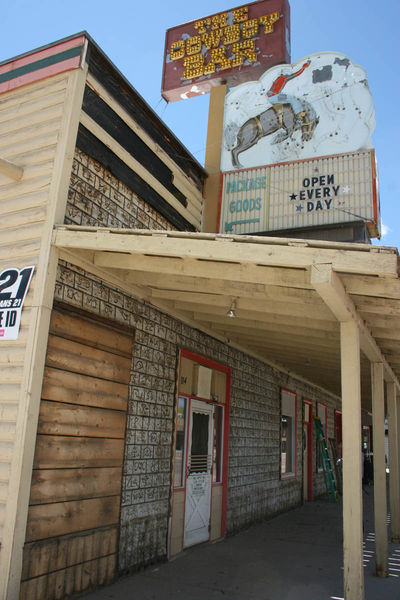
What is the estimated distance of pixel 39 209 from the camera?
5.03 meters

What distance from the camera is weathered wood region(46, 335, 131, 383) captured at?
189 inches

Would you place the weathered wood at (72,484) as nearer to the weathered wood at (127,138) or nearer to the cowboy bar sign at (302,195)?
the weathered wood at (127,138)

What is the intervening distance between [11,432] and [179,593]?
104 inches

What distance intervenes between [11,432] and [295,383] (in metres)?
9.90

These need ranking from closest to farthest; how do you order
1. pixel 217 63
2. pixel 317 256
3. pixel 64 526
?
pixel 317 256 → pixel 64 526 → pixel 217 63

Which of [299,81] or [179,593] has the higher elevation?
[299,81]

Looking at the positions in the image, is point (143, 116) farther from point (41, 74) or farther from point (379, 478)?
point (379, 478)

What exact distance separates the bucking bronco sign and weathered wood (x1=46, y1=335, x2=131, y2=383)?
502 cm

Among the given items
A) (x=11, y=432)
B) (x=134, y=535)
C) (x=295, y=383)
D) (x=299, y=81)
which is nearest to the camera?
(x=11, y=432)

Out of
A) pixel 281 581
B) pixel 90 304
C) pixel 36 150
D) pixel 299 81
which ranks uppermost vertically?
pixel 299 81

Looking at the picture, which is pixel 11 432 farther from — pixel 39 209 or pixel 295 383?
pixel 295 383

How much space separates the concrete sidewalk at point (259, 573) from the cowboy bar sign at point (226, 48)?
919 cm

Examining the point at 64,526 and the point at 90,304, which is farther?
the point at 90,304

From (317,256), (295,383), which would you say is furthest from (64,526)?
(295,383)
